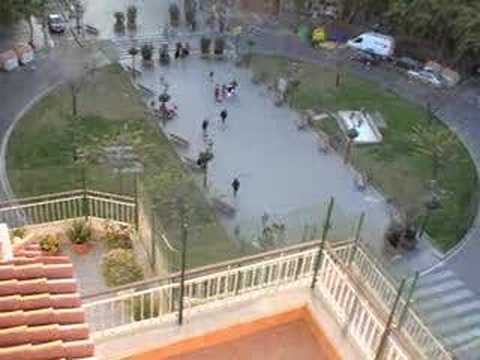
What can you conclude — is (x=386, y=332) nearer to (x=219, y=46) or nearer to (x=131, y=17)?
(x=219, y=46)

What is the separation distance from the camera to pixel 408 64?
33.1m

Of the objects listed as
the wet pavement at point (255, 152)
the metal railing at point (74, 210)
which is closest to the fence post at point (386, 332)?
the metal railing at point (74, 210)

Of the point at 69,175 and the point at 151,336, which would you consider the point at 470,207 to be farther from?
the point at 151,336

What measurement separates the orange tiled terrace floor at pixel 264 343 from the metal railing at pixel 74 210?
6.62m

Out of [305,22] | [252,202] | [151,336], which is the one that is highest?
[151,336]

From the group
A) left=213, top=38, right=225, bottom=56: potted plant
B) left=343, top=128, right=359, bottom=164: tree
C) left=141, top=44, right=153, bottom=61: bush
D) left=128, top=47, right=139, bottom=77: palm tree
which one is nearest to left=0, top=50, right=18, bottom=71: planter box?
left=128, top=47, right=139, bottom=77: palm tree

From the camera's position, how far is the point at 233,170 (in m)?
25.6

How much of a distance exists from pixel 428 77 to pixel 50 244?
22.1 meters

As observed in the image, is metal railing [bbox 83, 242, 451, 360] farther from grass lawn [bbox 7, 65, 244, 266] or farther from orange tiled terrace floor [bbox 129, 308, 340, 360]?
grass lawn [bbox 7, 65, 244, 266]

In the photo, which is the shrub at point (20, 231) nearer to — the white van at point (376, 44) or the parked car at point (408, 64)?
the white van at point (376, 44)

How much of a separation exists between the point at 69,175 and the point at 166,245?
9.82 m

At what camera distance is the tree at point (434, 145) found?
1016 inches

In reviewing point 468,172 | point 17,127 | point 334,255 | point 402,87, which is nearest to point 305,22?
point 402,87

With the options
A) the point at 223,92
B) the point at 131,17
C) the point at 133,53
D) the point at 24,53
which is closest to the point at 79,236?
the point at 223,92
